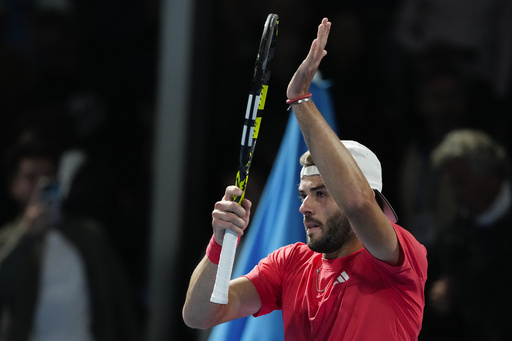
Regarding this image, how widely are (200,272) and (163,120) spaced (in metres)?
3.81

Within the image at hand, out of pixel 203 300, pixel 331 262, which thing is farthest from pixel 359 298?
pixel 203 300

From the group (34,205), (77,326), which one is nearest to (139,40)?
(34,205)

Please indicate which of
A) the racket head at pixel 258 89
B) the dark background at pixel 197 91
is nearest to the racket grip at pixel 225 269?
the racket head at pixel 258 89

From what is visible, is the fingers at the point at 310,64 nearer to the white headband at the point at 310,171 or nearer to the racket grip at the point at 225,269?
the white headband at the point at 310,171

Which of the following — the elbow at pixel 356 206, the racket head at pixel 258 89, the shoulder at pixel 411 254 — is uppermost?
the racket head at pixel 258 89

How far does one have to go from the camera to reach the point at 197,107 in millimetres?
6633

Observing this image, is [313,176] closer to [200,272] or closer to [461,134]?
[200,272]

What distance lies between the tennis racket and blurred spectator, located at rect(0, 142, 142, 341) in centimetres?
300

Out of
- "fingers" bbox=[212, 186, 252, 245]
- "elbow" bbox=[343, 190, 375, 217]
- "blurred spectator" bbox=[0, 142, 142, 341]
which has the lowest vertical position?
"blurred spectator" bbox=[0, 142, 142, 341]

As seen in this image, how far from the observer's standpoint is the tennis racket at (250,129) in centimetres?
269

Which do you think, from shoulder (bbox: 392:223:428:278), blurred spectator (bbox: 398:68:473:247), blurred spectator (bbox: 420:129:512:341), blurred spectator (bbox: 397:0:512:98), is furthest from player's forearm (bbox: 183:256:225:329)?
blurred spectator (bbox: 397:0:512:98)

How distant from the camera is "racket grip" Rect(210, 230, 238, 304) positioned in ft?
8.79

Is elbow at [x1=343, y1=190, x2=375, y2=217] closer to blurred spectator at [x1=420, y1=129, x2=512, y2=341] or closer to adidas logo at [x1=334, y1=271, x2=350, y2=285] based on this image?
adidas logo at [x1=334, y1=271, x2=350, y2=285]

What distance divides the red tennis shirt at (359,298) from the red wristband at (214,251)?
11.5 inches
